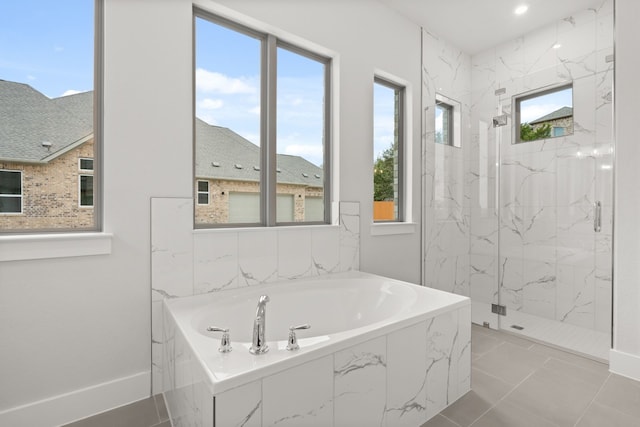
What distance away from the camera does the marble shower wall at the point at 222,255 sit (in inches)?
71.9

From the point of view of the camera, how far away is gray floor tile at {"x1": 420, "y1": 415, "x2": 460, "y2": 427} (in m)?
1.58

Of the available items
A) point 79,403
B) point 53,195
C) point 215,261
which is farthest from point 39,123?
point 79,403

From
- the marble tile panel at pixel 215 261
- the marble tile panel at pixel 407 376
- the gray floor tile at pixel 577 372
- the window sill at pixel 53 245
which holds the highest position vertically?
the window sill at pixel 53 245

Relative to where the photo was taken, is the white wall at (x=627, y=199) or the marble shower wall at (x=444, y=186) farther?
the marble shower wall at (x=444, y=186)

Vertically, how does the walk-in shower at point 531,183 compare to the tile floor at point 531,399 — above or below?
above

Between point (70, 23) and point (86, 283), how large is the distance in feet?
4.49

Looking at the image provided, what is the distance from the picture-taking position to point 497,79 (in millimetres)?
3381

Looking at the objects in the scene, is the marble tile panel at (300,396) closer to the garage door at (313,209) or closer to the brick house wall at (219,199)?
the brick house wall at (219,199)

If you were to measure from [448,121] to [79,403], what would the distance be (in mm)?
3623

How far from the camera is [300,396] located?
1149mm

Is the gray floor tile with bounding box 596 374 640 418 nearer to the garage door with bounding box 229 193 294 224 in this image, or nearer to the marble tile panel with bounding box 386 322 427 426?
the marble tile panel with bounding box 386 322 427 426

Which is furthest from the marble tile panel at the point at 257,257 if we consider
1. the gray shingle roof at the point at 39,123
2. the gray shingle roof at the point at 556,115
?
the gray shingle roof at the point at 556,115

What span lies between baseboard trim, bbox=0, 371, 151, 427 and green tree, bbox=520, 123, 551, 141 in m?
3.50

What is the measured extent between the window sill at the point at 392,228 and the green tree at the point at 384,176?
0.88ft
